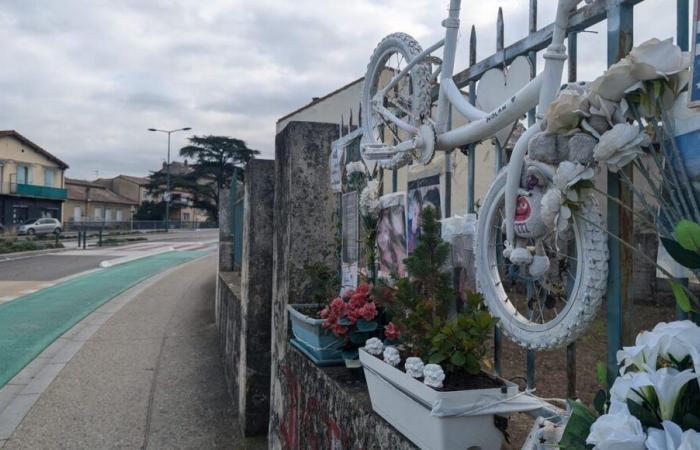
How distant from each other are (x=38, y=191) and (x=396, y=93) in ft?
158

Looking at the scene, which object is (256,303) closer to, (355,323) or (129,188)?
(355,323)

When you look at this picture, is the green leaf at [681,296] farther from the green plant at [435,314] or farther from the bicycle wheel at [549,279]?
the green plant at [435,314]

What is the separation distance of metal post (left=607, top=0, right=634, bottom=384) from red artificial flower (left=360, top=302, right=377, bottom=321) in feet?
3.94

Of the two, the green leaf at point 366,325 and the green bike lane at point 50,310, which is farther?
the green bike lane at point 50,310

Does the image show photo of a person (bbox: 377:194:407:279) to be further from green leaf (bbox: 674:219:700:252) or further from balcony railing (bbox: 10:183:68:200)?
balcony railing (bbox: 10:183:68:200)

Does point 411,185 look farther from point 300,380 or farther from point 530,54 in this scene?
point 300,380

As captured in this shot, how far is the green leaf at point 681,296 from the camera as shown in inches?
36.8

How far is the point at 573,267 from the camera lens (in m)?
1.50

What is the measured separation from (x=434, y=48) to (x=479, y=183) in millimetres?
1352

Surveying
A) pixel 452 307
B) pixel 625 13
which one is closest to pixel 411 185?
pixel 452 307

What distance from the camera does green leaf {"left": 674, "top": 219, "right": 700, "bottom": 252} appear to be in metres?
0.87

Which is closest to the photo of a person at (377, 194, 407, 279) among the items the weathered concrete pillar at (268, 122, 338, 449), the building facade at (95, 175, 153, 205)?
the weathered concrete pillar at (268, 122, 338, 449)

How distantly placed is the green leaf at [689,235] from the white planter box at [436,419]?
0.79 metres


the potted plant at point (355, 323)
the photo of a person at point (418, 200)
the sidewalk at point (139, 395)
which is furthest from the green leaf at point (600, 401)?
the sidewalk at point (139, 395)
